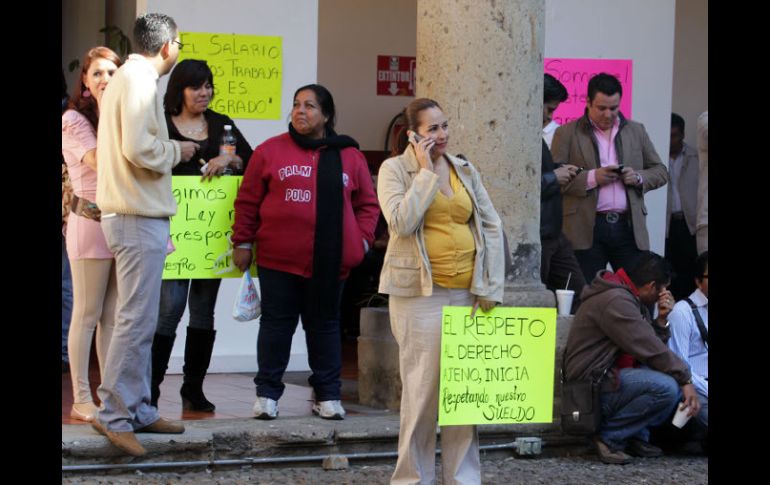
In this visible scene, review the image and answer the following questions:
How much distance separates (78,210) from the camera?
6980 mm

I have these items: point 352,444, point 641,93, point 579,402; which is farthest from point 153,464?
point 641,93

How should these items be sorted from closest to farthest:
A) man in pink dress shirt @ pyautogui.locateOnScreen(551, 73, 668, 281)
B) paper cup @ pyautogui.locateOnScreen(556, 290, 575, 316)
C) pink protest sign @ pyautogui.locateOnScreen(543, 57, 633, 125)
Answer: paper cup @ pyautogui.locateOnScreen(556, 290, 575, 316)
man in pink dress shirt @ pyautogui.locateOnScreen(551, 73, 668, 281)
pink protest sign @ pyautogui.locateOnScreen(543, 57, 633, 125)

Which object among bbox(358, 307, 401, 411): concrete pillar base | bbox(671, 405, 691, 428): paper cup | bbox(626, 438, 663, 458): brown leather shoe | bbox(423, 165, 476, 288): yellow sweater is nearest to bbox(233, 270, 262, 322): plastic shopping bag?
bbox(358, 307, 401, 411): concrete pillar base

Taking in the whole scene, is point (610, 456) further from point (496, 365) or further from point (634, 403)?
point (496, 365)

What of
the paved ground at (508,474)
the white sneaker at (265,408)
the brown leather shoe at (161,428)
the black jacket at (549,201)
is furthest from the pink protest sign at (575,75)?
Result: the brown leather shoe at (161,428)

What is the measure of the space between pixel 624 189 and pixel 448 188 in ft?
9.96

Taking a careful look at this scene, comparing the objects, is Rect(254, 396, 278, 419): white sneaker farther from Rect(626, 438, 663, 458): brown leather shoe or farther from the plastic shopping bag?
Rect(626, 438, 663, 458): brown leather shoe

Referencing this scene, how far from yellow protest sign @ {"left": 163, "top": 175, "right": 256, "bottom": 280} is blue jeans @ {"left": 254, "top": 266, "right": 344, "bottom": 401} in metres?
0.25

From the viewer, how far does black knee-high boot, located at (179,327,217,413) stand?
7.66m

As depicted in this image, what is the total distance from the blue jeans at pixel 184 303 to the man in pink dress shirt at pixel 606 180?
2.64 metres

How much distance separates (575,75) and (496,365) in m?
4.32

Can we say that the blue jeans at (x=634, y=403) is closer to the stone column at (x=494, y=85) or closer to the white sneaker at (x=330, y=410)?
the stone column at (x=494, y=85)

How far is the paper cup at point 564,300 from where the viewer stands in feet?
26.6
